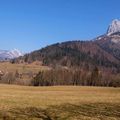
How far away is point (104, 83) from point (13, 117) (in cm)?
16260

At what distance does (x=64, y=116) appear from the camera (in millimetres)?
26000

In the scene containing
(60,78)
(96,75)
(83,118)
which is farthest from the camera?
(60,78)

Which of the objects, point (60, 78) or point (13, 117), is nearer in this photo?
point (13, 117)

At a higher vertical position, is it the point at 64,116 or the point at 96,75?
the point at 96,75

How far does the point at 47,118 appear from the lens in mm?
24734

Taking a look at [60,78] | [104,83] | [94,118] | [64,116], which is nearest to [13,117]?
[64,116]

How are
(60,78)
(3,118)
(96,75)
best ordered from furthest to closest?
(60,78) → (96,75) → (3,118)

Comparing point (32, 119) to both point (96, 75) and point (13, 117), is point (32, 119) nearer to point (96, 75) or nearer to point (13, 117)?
point (13, 117)

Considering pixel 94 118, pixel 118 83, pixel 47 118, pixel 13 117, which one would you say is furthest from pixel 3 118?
pixel 118 83

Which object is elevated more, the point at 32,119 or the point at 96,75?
the point at 96,75

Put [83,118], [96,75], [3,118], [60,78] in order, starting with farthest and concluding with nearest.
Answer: [60,78]
[96,75]
[83,118]
[3,118]

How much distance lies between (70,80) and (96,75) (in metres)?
22.7

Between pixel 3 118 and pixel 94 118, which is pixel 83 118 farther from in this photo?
pixel 3 118

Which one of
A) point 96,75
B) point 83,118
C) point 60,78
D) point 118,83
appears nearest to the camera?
point 83,118
